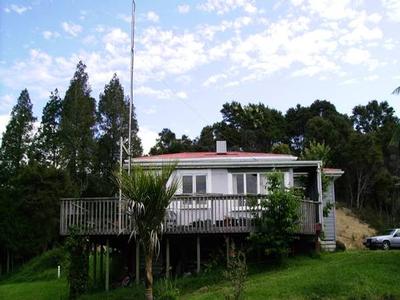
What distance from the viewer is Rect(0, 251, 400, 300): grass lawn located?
56.1 feet

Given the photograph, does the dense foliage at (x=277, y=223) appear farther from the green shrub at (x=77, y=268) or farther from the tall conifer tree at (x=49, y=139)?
the tall conifer tree at (x=49, y=139)

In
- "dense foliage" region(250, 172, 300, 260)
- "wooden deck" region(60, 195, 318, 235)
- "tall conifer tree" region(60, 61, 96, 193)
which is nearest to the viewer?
"dense foliage" region(250, 172, 300, 260)

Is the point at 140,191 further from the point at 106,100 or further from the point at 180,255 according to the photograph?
the point at 106,100

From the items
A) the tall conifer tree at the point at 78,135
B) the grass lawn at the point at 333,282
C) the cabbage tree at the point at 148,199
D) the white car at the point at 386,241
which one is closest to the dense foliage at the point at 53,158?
the tall conifer tree at the point at 78,135

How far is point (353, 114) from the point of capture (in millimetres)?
78375

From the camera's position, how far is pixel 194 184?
25922 millimetres

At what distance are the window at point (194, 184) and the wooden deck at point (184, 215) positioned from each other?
2724 millimetres

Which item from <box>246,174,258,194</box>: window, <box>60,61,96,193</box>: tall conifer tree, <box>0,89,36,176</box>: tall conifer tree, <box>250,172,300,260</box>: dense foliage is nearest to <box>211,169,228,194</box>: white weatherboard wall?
<box>246,174,258,194</box>: window

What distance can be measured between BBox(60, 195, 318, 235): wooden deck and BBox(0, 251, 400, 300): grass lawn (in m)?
1.77

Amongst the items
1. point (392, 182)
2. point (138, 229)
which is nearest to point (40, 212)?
point (392, 182)

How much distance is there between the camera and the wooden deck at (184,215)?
22.3 m

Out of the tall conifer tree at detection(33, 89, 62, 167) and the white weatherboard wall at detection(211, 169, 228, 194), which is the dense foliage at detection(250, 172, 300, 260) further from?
the tall conifer tree at detection(33, 89, 62, 167)

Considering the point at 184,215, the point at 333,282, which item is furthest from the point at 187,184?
the point at 333,282

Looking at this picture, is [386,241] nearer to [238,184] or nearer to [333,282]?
[238,184]
